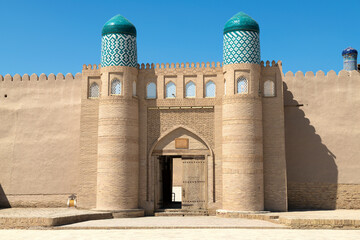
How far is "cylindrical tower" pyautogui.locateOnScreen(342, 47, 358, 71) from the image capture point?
71.3ft

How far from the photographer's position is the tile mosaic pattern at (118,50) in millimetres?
16047

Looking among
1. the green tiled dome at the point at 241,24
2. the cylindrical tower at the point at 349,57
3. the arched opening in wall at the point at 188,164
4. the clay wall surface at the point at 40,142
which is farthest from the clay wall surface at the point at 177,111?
the cylindrical tower at the point at 349,57

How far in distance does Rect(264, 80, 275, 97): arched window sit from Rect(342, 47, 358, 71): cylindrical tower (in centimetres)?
753

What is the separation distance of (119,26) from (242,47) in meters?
4.17

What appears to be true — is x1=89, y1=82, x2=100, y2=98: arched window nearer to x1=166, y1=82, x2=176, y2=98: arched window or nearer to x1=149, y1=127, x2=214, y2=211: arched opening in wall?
x1=166, y1=82, x2=176, y2=98: arched window

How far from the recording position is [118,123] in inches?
622

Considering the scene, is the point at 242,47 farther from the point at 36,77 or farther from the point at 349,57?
the point at 349,57

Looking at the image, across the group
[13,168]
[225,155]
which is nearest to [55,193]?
[13,168]

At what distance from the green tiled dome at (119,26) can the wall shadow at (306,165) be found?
6074mm

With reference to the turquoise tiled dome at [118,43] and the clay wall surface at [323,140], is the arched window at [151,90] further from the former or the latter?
the clay wall surface at [323,140]

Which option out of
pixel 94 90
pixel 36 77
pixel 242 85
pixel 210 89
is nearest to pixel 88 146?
pixel 94 90

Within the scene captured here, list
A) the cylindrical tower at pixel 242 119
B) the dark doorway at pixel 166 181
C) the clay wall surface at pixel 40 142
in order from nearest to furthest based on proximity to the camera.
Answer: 1. the cylindrical tower at pixel 242 119
2. the dark doorway at pixel 166 181
3. the clay wall surface at pixel 40 142
